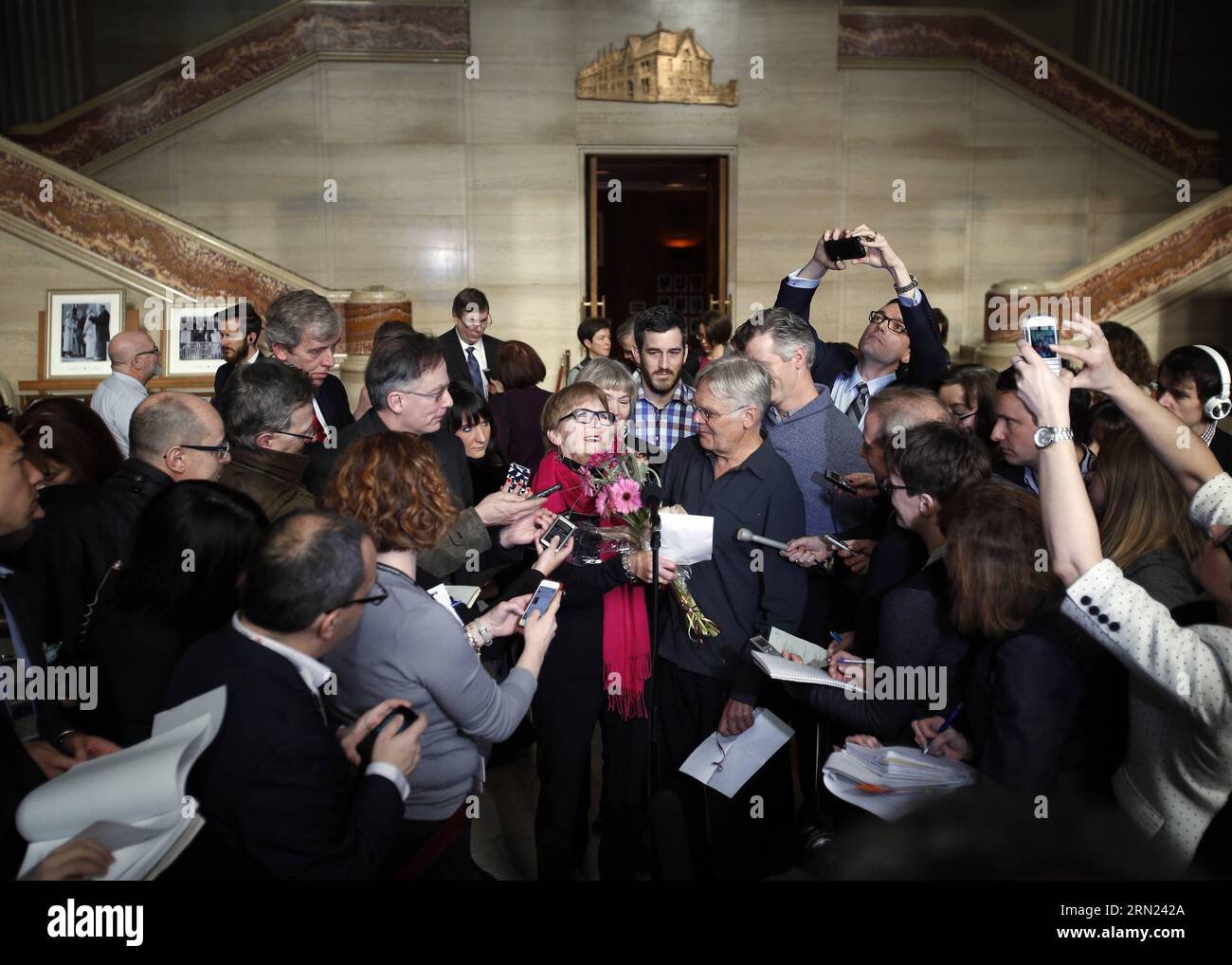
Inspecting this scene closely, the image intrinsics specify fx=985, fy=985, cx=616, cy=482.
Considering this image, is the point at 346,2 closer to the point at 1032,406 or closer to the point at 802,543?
the point at 802,543

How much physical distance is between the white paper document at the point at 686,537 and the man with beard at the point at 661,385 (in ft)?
5.57

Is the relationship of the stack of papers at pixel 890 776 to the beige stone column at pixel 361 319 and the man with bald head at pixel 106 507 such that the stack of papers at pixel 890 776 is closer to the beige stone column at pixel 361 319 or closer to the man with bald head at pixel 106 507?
the man with bald head at pixel 106 507

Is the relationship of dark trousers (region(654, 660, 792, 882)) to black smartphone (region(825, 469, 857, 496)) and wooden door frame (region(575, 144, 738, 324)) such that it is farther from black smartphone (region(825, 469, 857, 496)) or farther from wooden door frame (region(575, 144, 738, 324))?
wooden door frame (region(575, 144, 738, 324))

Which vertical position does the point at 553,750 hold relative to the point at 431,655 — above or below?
below

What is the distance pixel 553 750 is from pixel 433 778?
949 millimetres

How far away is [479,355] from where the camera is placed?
24.0 feet

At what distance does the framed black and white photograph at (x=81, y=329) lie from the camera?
27.7ft

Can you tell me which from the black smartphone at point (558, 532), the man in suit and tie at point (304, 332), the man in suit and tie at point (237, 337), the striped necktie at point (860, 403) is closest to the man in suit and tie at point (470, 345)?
the man in suit and tie at point (237, 337)

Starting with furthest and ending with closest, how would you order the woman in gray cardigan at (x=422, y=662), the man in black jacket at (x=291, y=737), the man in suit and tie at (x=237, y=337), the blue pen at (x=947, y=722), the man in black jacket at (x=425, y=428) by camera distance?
the man in suit and tie at (x=237, y=337), the man in black jacket at (x=425, y=428), the blue pen at (x=947, y=722), the woman in gray cardigan at (x=422, y=662), the man in black jacket at (x=291, y=737)

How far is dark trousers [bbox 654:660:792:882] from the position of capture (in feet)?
10.9

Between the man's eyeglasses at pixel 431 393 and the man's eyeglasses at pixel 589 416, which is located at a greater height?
the man's eyeglasses at pixel 431 393

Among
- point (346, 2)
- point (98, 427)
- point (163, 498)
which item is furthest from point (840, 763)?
point (346, 2)

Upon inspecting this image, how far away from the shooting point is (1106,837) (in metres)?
0.96

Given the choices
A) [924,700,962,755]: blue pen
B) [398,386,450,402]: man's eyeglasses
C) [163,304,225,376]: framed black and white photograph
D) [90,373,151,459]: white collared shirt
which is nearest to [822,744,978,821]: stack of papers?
[924,700,962,755]: blue pen
